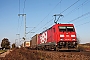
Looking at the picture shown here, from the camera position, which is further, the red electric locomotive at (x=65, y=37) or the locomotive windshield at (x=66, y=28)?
the locomotive windshield at (x=66, y=28)

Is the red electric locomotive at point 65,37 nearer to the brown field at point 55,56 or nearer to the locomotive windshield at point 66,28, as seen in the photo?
the locomotive windshield at point 66,28

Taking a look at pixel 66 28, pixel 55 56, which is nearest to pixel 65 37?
pixel 66 28

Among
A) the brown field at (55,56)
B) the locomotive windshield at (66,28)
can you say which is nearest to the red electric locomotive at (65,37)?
the locomotive windshield at (66,28)

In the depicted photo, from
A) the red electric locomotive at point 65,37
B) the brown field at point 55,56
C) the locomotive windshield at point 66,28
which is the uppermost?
the locomotive windshield at point 66,28

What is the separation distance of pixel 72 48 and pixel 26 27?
3212 centimetres

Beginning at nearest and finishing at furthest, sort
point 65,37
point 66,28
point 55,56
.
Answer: point 55,56
point 65,37
point 66,28

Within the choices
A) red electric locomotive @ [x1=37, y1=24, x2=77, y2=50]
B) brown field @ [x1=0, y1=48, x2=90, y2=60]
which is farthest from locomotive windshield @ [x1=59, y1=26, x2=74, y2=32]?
brown field @ [x1=0, y1=48, x2=90, y2=60]

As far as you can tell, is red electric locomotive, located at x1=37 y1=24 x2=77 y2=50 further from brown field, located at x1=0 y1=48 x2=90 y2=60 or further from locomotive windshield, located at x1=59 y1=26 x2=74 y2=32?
brown field, located at x1=0 y1=48 x2=90 y2=60

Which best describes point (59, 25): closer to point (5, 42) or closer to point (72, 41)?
point (72, 41)

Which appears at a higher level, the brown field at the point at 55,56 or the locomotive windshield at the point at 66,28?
the locomotive windshield at the point at 66,28

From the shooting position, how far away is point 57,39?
26766mm

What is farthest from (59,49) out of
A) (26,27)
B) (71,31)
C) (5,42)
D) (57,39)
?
(5,42)

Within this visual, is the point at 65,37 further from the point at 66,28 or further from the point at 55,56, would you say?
the point at 55,56

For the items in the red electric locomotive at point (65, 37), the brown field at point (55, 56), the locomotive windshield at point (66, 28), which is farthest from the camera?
the locomotive windshield at point (66, 28)
